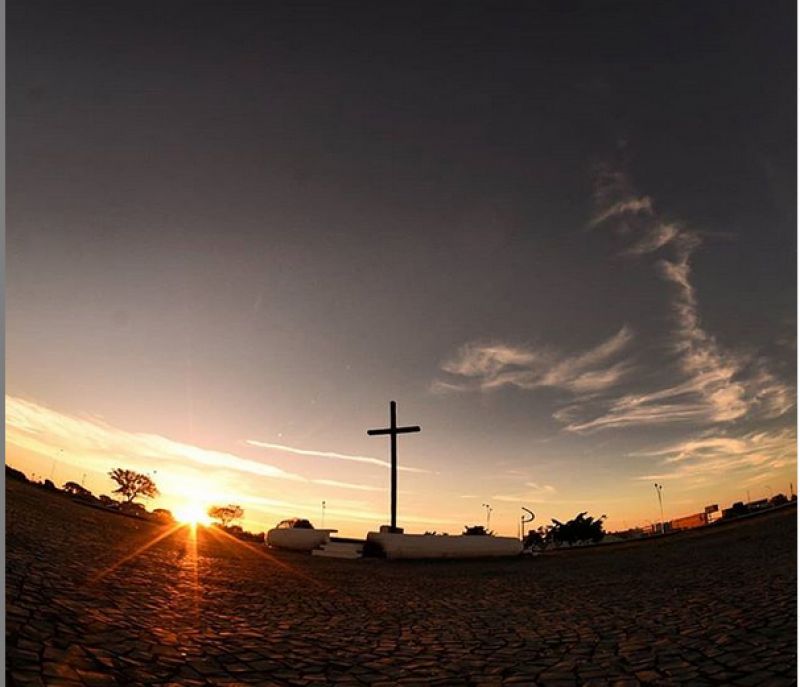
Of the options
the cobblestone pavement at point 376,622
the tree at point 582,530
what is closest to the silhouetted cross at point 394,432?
the cobblestone pavement at point 376,622

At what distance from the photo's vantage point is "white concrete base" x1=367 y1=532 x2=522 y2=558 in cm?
1502

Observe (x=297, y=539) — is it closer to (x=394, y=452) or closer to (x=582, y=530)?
(x=394, y=452)

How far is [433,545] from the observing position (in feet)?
49.5

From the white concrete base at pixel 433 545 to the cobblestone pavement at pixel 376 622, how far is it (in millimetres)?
4489

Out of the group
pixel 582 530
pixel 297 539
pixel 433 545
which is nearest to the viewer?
pixel 433 545

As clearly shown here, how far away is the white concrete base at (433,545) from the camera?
15016 millimetres

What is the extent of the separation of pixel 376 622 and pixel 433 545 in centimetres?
912

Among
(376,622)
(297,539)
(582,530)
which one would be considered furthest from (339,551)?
(582,530)

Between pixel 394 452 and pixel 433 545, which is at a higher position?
pixel 394 452

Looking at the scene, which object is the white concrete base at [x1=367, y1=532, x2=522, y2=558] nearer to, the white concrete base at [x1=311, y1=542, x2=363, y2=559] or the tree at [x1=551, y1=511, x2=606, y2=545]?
the white concrete base at [x1=311, y1=542, x2=363, y2=559]

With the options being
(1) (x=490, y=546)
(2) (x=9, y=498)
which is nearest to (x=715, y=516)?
(1) (x=490, y=546)

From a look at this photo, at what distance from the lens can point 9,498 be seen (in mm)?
11531

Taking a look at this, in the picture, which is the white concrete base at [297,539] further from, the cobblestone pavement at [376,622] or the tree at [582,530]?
the tree at [582,530]

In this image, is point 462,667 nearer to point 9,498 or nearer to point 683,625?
point 683,625
